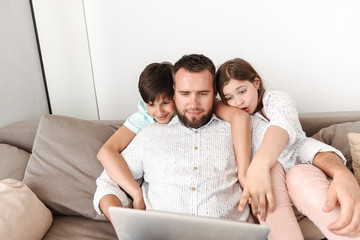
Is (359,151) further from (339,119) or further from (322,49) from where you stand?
(322,49)

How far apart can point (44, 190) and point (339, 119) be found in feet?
5.21

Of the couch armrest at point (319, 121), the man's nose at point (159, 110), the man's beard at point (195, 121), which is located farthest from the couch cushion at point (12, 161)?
the couch armrest at point (319, 121)

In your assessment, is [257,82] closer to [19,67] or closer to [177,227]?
[177,227]

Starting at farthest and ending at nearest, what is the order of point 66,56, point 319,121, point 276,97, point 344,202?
1. point 66,56
2. point 319,121
3. point 276,97
4. point 344,202

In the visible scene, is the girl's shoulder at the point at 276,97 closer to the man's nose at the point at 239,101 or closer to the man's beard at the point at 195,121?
the man's nose at the point at 239,101

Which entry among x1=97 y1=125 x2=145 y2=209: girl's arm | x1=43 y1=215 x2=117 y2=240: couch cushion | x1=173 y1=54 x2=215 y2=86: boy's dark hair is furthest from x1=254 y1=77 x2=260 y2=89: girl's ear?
x1=43 y1=215 x2=117 y2=240: couch cushion

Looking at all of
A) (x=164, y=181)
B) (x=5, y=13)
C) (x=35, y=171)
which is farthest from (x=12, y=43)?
(x=164, y=181)

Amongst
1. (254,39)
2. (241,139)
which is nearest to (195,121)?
(241,139)

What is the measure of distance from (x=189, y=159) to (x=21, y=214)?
69 cm

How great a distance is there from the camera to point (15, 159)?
147cm

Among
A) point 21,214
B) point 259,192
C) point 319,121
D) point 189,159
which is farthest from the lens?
point 319,121

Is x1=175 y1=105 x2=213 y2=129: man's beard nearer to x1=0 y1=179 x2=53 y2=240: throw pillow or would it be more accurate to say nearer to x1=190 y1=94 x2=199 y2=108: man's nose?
x1=190 y1=94 x2=199 y2=108: man's nose

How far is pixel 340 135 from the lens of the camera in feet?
Answer: 4.64

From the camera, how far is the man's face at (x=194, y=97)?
1228mm
